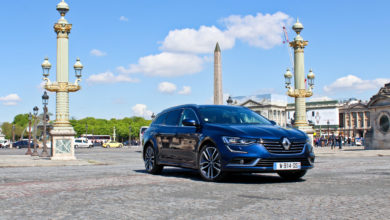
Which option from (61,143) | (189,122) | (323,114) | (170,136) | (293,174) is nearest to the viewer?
(293,174)

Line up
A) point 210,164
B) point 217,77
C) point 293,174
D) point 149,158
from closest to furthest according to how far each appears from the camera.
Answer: point 210,164 → point 293,174 → point 149,158 → point 217,77

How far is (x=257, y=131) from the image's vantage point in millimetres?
8766

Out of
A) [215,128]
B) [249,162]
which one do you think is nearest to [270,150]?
[249,162]

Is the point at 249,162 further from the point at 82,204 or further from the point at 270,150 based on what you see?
the point at 82,204

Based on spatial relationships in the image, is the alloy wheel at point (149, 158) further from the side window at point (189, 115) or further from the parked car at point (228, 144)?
the side window at point (189, 115)

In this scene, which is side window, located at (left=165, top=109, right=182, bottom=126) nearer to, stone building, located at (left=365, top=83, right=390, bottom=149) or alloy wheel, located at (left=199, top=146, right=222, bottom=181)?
alloy wheel, located at (left=199, top=146, right=222, bottom=181)

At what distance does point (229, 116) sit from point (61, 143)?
1551cm

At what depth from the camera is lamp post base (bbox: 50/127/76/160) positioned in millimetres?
23578

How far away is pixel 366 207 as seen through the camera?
230 inches

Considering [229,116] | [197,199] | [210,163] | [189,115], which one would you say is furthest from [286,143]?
[197,199]

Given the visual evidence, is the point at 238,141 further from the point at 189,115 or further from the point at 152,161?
the point at 152,161

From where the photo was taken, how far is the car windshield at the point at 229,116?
9789 millimetres

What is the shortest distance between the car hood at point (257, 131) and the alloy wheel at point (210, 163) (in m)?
0.39

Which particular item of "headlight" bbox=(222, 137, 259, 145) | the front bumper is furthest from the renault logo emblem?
"headlight" bbox=(222, 137, 259, 145)
